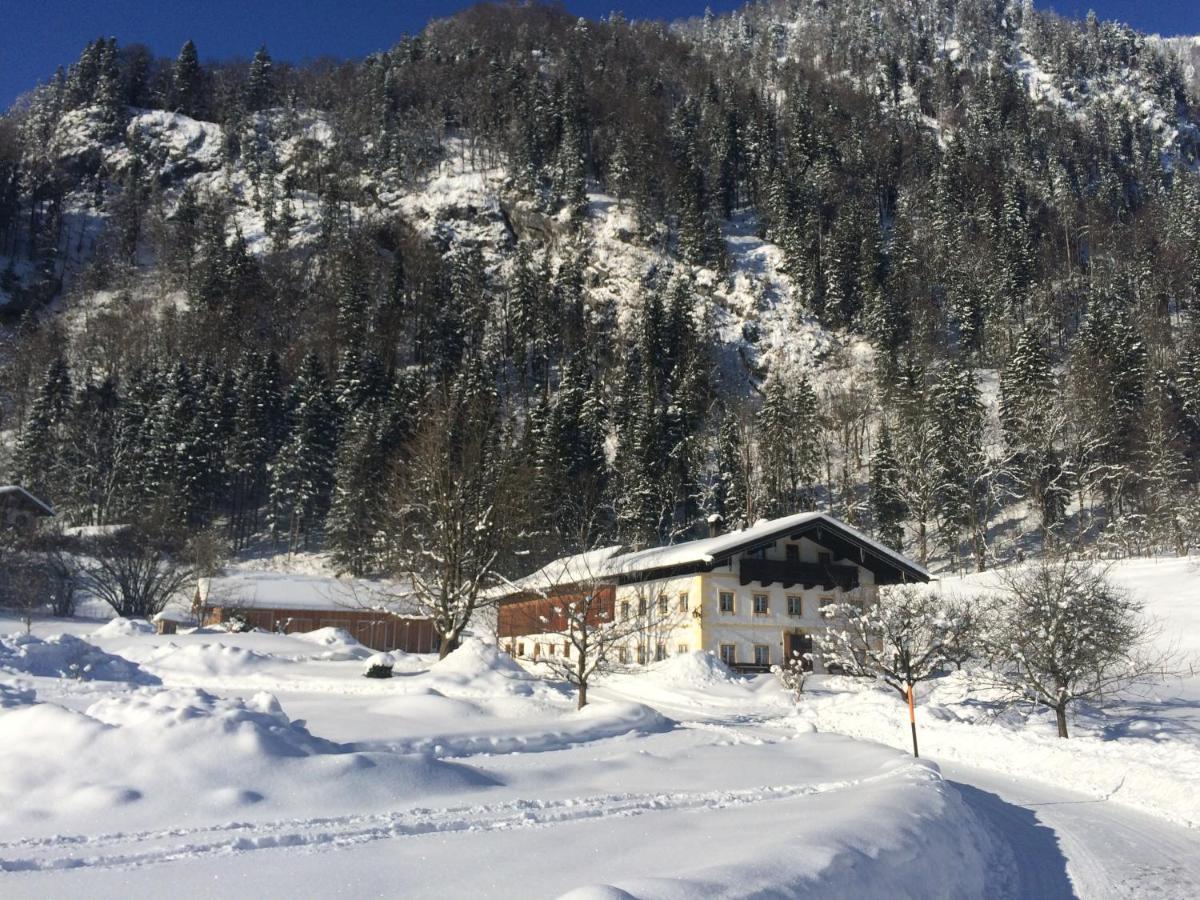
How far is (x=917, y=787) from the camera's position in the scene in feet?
35.9

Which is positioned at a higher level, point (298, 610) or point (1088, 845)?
point (298, 610)

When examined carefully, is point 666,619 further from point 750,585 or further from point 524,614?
point 524,614

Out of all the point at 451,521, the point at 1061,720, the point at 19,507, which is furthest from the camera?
the point at 19,507

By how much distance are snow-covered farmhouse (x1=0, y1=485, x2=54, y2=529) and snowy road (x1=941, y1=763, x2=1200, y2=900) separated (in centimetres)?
6014

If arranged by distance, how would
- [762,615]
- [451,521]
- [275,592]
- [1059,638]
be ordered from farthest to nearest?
[275,592]
[762,615]
[451,521]
[1059,638]

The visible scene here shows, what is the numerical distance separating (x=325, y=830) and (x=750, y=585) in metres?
31.1

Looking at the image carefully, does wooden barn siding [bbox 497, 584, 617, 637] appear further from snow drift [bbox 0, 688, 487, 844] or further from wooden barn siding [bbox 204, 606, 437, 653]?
snow drift [bbox 0, 688, 487, 844]

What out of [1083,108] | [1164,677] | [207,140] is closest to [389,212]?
[207,140]

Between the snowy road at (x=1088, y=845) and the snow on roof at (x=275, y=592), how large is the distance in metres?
40.5

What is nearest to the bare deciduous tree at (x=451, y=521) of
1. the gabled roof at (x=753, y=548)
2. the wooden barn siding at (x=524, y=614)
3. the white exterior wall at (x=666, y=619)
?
the gabled roof at (x=753, y=548)

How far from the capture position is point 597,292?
97750 mm

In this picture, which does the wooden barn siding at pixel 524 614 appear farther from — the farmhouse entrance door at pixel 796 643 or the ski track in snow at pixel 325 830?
the ski track in snow at pixel 325 830

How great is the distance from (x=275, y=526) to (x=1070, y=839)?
2544 inches

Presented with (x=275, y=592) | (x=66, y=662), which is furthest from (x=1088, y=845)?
(x=275, y=592)
